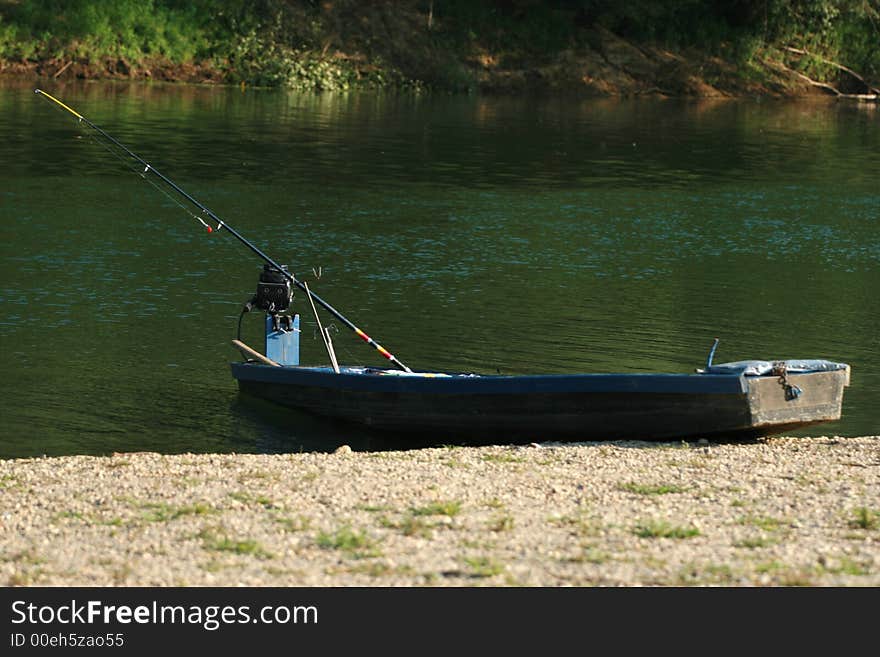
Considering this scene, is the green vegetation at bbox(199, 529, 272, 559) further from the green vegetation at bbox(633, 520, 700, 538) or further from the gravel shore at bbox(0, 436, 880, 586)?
the green vegetation at bbox(633, 520, 700, 538)

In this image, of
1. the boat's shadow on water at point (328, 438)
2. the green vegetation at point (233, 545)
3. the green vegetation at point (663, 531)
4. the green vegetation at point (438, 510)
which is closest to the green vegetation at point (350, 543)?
the green vegetation at point (233, 545)

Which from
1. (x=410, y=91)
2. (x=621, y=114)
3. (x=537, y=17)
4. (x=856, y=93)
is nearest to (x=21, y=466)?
(x=621, y=114)

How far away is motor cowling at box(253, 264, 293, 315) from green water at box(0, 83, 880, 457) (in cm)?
122

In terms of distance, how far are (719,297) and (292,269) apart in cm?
709

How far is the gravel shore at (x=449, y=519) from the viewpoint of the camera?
9.52 meters

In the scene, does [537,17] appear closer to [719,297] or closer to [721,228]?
[721,228]

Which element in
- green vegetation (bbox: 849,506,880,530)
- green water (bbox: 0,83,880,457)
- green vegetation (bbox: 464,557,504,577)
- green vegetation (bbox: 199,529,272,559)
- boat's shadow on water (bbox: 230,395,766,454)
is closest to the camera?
green vegetation (bbox: 464,557,504,577)

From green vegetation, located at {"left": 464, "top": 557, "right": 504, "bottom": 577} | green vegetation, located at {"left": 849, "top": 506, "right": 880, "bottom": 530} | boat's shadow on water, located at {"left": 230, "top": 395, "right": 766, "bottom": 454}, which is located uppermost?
green vegetation, located at {"left": 849, "top": 506, "right": 880, "bottom": 530}

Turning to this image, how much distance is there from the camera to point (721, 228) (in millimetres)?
32750

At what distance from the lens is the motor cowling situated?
55.2ft

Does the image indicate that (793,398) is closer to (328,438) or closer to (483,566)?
(328,438)

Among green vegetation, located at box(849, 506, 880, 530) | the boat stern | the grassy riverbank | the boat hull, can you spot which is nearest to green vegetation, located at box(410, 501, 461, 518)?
green vegetation, located at box(849, 506, 880, 530)

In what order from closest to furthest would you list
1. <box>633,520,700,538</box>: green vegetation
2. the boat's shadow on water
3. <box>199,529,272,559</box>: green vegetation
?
1. <box>199,529,272,559</box>: green vegetation
2. <box>633,520,700,538</box>: green vegetation
3. the boat's shadow on water

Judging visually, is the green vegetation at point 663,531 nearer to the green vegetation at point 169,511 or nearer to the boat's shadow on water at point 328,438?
the green vegetation at point 169,511
